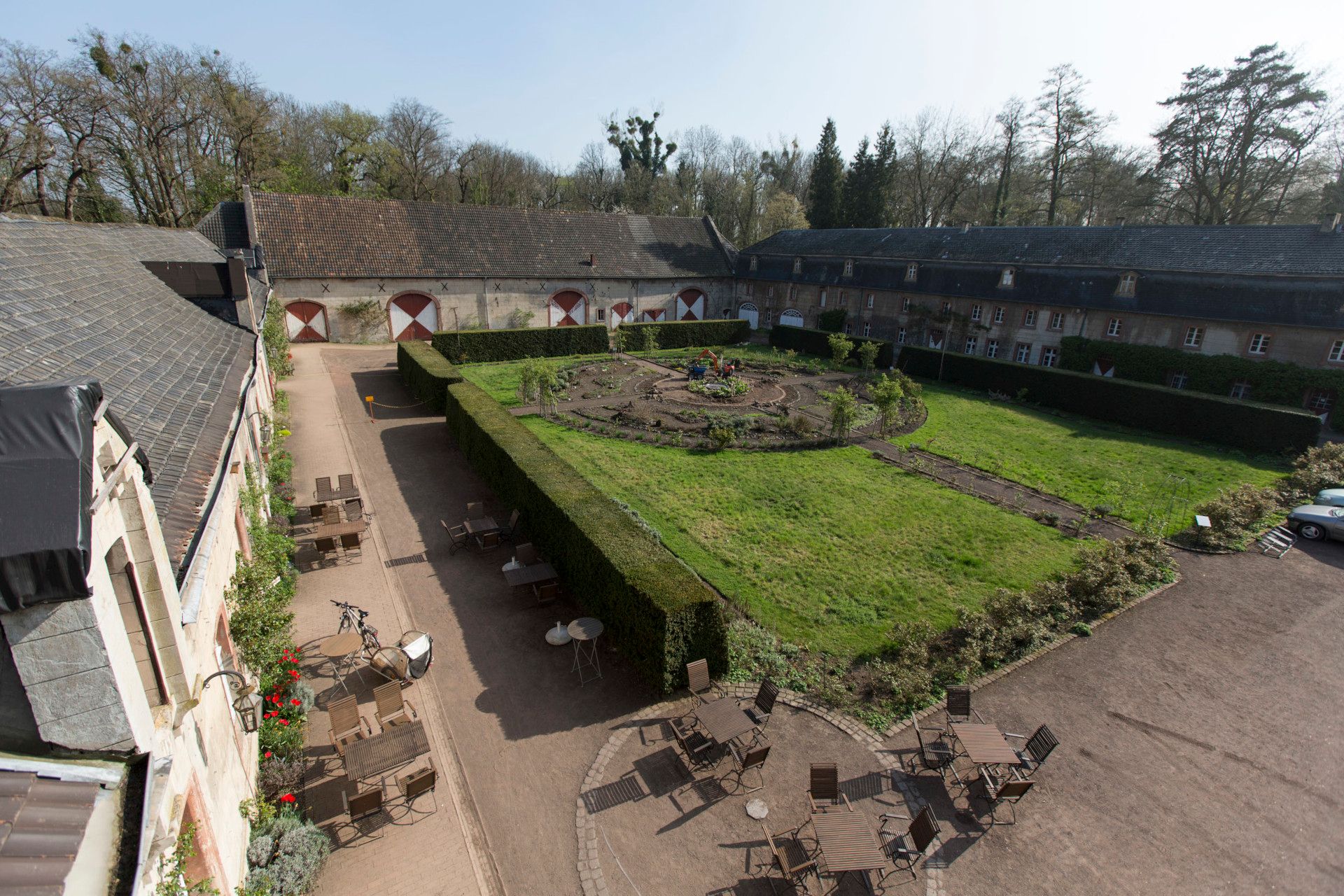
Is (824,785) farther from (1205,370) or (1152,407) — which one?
(1205,370)

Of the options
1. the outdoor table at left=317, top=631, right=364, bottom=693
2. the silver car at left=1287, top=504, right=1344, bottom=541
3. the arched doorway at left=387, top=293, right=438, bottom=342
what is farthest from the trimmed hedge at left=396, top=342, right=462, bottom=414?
the silver car at left=1287, top=504, right=1344, bottom=541

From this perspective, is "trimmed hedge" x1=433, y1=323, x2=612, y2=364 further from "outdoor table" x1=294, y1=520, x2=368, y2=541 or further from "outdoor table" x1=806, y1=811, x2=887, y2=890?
"outdoor table" x1=806, y1=811, x2=887, y2=890

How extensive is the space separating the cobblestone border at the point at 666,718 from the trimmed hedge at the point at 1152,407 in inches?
847

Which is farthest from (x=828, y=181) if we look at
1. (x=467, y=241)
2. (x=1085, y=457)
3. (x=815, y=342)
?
(x=1085, y=457)

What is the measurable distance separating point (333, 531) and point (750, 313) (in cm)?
3661

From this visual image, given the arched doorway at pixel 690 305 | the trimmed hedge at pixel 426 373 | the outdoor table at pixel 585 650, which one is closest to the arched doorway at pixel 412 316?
the trimmed hedge at pixel 426 373

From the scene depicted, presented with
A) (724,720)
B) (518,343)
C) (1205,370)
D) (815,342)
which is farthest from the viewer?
(815,342)

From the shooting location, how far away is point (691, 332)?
38500 mm

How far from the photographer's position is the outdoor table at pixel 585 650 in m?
9.86

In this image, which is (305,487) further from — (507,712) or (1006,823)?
A: (1006,823)

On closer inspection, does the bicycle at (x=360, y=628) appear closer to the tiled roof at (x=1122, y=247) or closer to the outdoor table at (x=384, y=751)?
the outdoor table at (x=384, y=751)

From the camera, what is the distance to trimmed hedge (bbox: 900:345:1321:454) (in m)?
21.0

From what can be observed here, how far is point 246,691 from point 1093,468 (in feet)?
72.0

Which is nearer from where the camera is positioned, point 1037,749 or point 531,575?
point 1037,749
